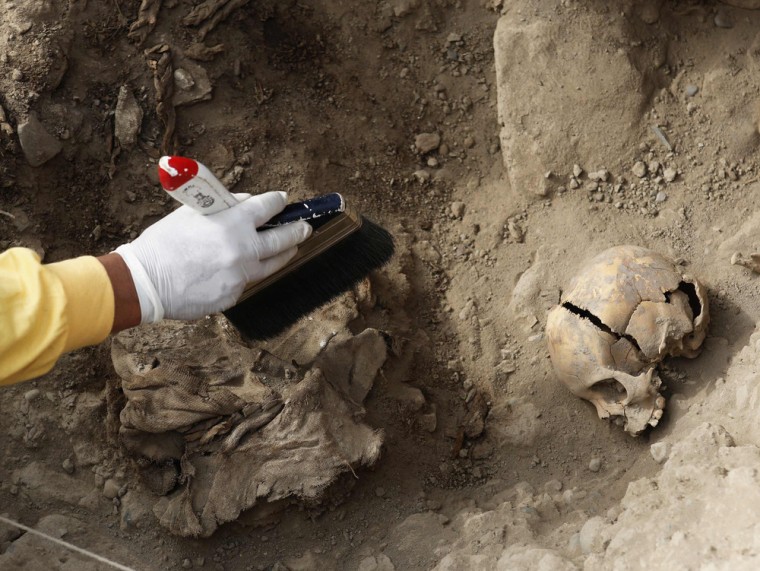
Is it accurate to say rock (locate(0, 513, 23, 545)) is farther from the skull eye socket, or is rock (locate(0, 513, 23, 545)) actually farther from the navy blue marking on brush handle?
the skull eye socket

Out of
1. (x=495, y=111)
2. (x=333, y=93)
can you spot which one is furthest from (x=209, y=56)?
(x=495, y=111)

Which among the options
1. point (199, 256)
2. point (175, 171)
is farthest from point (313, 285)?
point (175, 171)

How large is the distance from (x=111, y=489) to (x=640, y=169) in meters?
2.89

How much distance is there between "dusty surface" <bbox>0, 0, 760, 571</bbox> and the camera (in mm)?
3074

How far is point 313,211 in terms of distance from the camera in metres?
2.84

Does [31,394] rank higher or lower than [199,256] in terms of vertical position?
lower

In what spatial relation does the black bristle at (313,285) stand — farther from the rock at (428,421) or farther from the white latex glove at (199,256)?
the rock at (428,421)

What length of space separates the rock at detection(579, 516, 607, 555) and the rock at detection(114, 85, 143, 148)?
101 inches

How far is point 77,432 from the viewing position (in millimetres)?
3205

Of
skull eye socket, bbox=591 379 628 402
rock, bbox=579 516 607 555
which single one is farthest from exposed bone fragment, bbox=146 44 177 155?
rock, bbox=579 516 607 555

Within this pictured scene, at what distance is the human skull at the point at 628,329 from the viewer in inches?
120

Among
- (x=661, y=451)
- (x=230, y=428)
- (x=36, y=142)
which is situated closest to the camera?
(x=661, y=451)

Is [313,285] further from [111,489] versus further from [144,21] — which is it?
[144,21]

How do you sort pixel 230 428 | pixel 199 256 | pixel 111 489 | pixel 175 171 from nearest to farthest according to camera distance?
pixel 175 171, pixel 199 256, pixel 230 428, pixel 111 489
